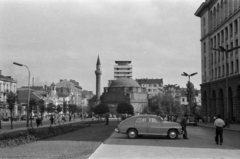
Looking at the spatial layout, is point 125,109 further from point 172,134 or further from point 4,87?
point 172,134

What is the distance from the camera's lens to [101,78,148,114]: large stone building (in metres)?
168

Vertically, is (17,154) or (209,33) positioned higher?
(209,33)

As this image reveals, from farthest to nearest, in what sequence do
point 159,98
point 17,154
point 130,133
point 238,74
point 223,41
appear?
point 159,98
point 223,41
point 238,74
point 130,133
point 17,154

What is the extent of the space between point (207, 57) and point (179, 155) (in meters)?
57.7

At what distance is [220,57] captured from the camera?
6047 centimetres

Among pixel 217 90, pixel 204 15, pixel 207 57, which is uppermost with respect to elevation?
pixel 204 15

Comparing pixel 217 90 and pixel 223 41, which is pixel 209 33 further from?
pixel 217 90

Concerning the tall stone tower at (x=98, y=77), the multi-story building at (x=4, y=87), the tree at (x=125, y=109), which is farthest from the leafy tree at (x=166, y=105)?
the tall stone tower at (x=98, y=77)

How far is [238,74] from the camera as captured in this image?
48.8 m

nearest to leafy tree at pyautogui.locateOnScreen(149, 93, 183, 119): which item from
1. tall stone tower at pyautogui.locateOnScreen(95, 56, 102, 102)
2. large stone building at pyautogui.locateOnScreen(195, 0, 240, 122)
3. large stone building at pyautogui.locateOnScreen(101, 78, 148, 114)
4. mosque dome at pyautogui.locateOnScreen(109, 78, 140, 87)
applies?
large stone building at pyautogui.locateOnScreen(195, 0, 240, 122)

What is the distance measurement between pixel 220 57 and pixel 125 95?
11406cm

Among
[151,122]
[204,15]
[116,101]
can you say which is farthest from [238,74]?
[116,101]

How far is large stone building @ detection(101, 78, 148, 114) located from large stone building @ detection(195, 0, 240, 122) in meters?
97.3

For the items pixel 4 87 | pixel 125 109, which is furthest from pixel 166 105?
pixel 4 87
